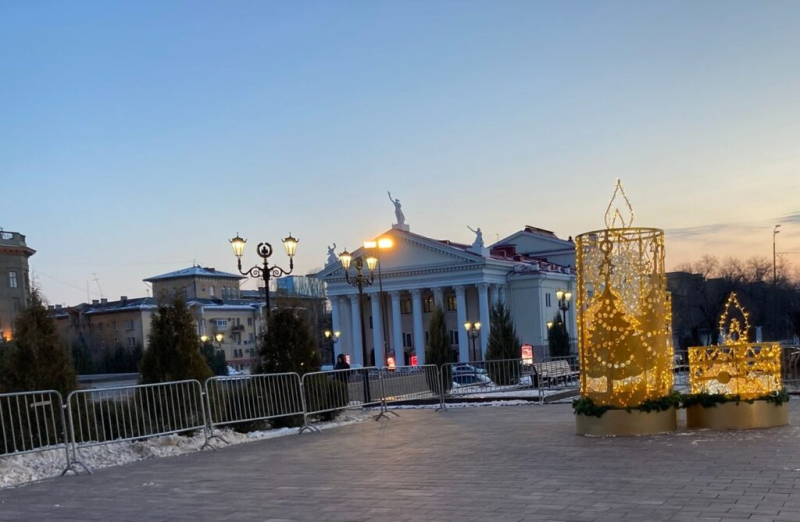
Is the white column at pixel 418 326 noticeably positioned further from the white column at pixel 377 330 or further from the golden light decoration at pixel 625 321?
the golden light decoration at pixel 625 321

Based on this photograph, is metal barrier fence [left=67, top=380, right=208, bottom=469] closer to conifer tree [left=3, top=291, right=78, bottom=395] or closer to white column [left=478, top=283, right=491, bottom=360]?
conifer tree [left=3, top=291, right=78, bottom=395]

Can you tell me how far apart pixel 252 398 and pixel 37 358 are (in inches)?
151

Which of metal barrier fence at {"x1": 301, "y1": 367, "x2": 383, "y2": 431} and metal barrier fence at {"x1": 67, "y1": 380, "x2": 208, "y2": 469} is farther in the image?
metal barrier fence at {"x1": 301, "y1": 367, "x2": 383, "y2": 431}

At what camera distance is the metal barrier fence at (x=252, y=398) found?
48.8ft

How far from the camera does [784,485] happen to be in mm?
7730

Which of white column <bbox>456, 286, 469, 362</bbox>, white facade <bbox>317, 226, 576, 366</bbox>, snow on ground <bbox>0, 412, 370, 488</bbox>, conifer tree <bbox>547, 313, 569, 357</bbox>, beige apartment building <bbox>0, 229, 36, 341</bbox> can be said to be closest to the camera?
snow on ground <bbox>0, 412, 370, 488</bbox>

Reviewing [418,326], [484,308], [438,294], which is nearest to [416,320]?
[418,326]

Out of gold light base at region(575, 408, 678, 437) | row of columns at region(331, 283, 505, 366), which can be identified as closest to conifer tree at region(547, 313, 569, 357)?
row of columns at region(331, 283, 505, 366)

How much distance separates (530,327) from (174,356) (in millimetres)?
59960

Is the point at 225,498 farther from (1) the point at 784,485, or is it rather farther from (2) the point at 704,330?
(2) the point at 704,330

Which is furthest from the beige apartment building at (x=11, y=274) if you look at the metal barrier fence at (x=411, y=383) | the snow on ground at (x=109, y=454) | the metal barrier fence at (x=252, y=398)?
the snow on ground at (x=109, y=454)

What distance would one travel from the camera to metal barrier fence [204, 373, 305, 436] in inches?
586

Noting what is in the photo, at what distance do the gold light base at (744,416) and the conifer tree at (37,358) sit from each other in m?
10.2

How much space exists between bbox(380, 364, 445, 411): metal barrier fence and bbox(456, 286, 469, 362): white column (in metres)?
48.0
